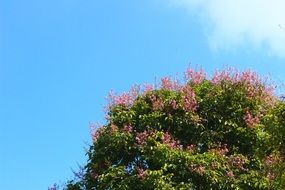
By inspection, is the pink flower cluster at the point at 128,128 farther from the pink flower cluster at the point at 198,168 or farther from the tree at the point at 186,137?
the pink flower cluster at the point at 198,168

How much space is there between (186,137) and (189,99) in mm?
1273

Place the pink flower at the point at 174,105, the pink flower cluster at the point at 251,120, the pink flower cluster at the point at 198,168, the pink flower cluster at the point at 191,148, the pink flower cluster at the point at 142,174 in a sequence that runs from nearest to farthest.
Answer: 1. the pink flower cluster at the point at 198,168
2. the pink flower cluster at the point at 142,174
3. the pink flower cluster at the point at 191,148
4. the pink flower cluster at the point at 251,120
5. the pink flower at the point at 174,105

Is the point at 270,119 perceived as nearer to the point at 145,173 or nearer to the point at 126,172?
the point at 145,173

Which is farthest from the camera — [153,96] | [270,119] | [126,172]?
[153,96]

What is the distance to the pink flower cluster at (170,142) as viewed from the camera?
17.2 m

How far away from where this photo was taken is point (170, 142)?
1750cm

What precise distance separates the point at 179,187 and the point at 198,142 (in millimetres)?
2008

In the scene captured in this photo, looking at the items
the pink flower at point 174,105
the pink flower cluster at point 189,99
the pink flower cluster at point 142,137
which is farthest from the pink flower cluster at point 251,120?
the pink flower cluster at point 142,137

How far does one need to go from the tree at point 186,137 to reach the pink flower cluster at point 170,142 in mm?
31

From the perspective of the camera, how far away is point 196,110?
18422mm

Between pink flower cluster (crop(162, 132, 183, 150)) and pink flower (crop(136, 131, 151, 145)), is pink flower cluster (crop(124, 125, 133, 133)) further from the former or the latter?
pink flower cluster (crop(162, 132, 183, 150))

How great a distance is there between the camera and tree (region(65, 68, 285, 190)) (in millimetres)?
16688

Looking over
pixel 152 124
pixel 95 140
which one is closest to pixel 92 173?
pixel 95 140

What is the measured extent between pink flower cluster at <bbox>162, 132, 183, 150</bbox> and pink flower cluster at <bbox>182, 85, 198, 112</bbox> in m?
1.22
